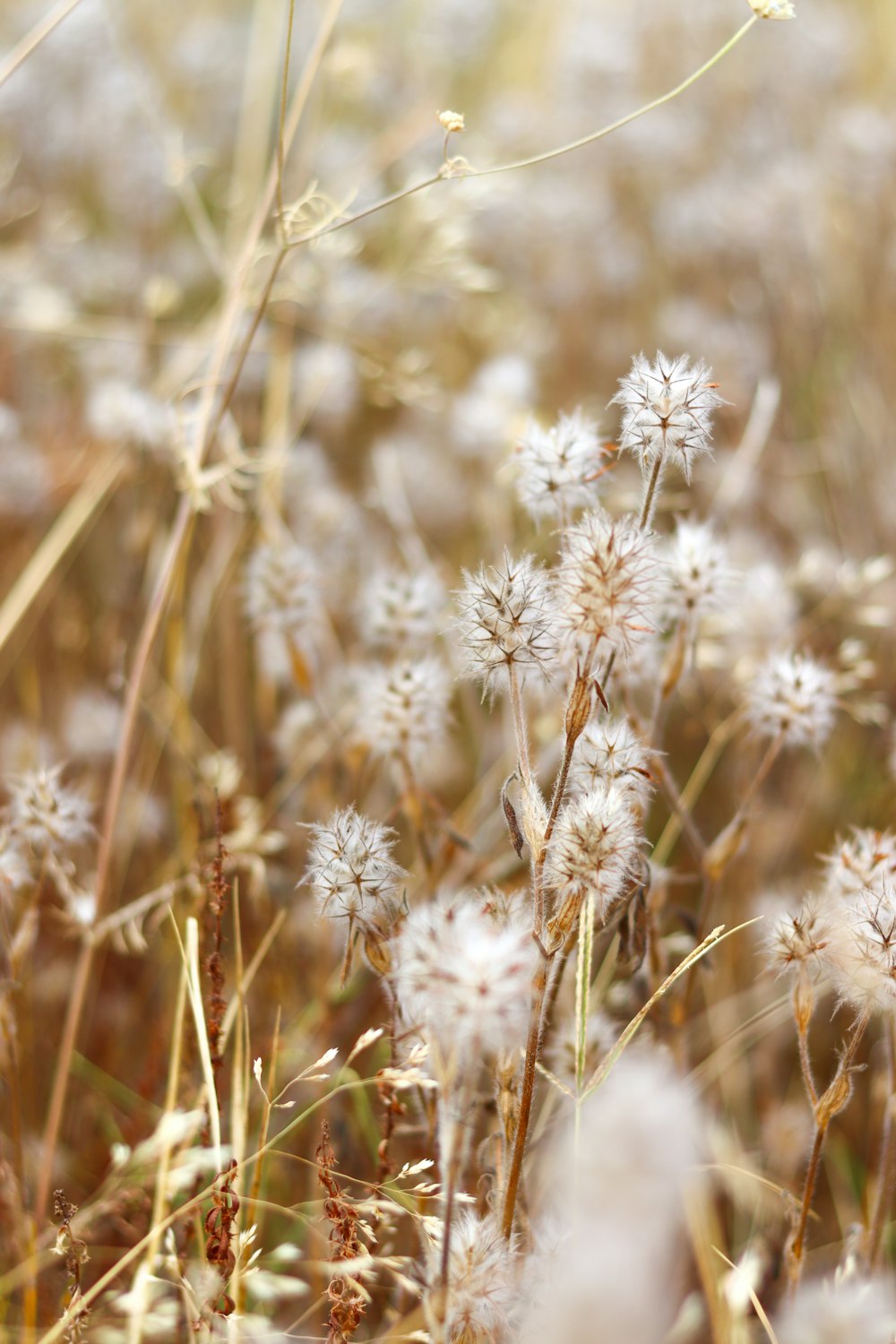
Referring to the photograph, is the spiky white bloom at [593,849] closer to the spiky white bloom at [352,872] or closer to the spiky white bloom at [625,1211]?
the spiky white bloom at [352,872]

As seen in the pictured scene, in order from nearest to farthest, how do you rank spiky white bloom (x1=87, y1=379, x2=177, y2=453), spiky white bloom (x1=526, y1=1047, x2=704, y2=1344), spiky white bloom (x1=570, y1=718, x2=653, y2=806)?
spiky white bloom (x1=526, y1=1047, x2=704, y2=1344), spiky white bloom (x1=570, y1=718, x2=653, y2=806), spiky white bloom (x1=87, y1=379, x2=177, y2=453)

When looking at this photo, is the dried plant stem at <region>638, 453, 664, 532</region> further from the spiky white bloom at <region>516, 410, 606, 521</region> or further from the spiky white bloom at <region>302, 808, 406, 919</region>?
Answer: the spiky white bloom at <region>302, 808, 406, 919</region>

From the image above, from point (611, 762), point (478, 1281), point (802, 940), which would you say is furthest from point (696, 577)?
point (478, 1281)

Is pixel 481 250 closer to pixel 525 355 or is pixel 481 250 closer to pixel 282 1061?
pixel 525 355

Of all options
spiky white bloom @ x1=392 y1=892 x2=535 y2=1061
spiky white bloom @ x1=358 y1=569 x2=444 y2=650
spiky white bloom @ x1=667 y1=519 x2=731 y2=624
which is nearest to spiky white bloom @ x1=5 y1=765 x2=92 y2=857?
spiky white bloom @ x1=358 y1=569 x2=444 y2=650

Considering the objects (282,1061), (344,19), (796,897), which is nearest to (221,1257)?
(282,1061)
